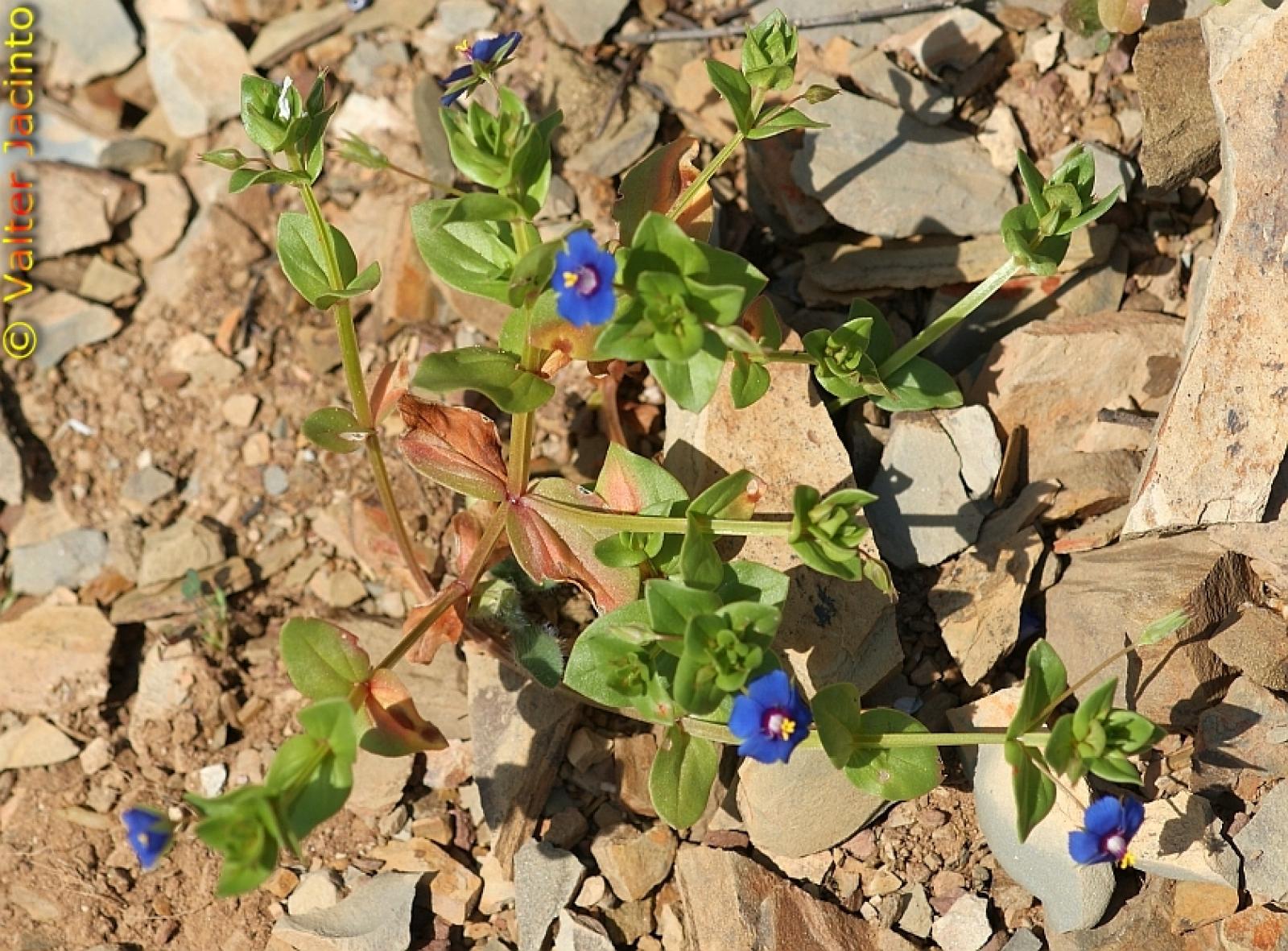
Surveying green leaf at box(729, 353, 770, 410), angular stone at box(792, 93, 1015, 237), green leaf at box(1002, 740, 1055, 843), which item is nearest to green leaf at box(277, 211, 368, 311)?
green leaf at box(729, 353, 770, 410)

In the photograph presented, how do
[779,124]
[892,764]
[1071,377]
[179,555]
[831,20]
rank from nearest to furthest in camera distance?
[892,764]
[779,124]
[1071,377]
[179,555]
[831,20]

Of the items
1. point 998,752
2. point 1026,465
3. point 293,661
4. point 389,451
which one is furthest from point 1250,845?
point 389,451

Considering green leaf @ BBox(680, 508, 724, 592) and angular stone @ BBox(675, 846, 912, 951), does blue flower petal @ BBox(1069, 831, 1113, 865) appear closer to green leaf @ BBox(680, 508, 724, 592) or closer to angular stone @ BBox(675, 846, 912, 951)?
angular stone @ BBox(675, 846, 912, 951)

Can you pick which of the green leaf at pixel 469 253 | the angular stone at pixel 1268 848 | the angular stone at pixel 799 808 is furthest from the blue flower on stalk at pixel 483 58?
the angular stone at pixel 1268 848

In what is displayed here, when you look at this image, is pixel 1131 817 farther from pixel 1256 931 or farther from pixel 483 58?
pixel 483 58

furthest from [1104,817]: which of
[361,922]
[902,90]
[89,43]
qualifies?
[89,43]
